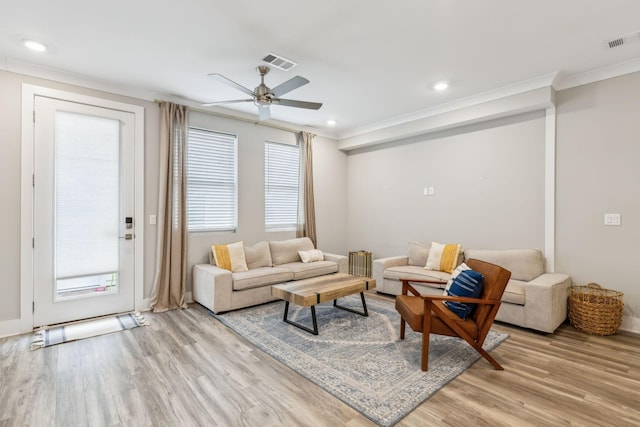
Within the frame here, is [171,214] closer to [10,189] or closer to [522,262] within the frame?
[10,189]

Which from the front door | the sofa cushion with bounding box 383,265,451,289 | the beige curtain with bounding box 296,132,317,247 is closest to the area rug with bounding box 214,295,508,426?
the sofa cushion with bounding box 383,265,451,289

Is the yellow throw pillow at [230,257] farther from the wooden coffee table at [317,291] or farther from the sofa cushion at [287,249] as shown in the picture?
the wooden coffee table at [317,291]

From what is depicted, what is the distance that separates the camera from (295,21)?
261 centimetres

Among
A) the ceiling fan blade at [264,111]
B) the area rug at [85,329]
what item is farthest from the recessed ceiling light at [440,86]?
the area rug at [85,329]

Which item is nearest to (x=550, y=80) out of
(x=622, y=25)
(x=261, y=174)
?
(x=622, y=25)

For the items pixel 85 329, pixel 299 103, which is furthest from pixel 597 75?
pixel 85 329

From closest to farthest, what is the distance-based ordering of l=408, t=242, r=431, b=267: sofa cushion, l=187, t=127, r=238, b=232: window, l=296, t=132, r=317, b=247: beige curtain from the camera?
l=187, t=127, r=238, b=232: window < l=408, t=242, r=431, b=267: sofa cushion < l=296, t=132, r=317, b=247: beige curtain

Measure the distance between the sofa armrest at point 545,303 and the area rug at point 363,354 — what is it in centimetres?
39

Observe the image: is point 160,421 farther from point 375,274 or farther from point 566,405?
point 375,274

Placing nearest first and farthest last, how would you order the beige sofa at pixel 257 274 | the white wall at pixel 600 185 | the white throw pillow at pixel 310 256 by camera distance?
the white wall at pixel 600 185 → the beige sofa at pixel 257 274 → the white throw pillow at pixel 310 256

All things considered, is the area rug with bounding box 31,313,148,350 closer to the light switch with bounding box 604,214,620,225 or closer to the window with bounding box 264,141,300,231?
the window with bounding box 264,141,300,231

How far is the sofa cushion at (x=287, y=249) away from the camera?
5164 millimetres

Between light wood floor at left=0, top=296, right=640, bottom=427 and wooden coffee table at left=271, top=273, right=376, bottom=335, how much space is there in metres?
0.65

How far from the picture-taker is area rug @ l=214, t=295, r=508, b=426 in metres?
2.23
